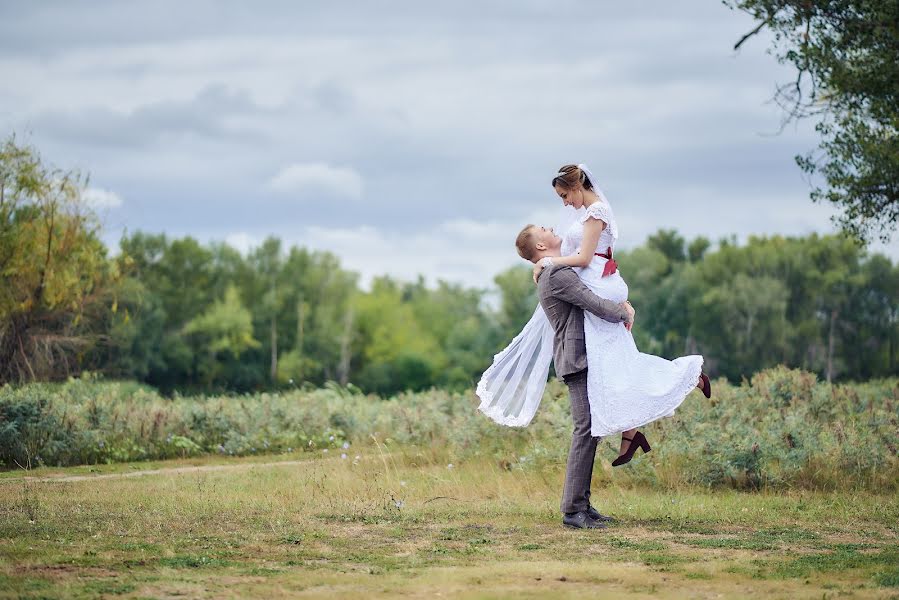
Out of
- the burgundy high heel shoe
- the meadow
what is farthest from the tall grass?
the burgundy high heel shoe

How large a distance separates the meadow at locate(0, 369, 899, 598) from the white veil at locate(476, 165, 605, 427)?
33.8 inches

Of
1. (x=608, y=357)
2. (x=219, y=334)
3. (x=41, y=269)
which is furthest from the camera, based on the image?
(x=219, y=334)

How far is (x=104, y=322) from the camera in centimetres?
2492

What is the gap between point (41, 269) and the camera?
70.3 feet

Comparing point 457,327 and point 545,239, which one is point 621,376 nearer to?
point 545,239

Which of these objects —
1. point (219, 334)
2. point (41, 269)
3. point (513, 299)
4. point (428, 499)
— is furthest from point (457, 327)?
point (428, 499)

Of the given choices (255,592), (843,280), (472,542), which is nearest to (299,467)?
(472,542)

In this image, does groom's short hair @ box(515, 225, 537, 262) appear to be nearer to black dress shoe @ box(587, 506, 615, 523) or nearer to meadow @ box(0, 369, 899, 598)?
black dress shoe @ box(587, 506, 615, 523)

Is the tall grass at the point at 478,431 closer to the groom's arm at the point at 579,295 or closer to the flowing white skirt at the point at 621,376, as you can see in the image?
the flowing white skirt at the point at 621,376

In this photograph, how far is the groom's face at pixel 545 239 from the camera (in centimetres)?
818

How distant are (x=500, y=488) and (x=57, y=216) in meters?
14.7

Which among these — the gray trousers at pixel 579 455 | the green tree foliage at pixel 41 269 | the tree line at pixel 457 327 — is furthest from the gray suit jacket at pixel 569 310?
the tree line at pixel 457 327

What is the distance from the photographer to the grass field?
5730 millimetres

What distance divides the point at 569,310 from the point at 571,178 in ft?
3.27
